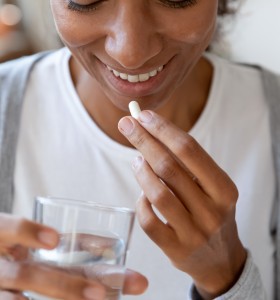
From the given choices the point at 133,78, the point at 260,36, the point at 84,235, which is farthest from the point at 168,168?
the point at 260,36

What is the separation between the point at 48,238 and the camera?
61 cm

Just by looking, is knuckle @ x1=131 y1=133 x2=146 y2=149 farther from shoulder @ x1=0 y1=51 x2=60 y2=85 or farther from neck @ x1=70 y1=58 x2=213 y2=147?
shoulder @ x1=0 y1=51 x2=60 y2=85

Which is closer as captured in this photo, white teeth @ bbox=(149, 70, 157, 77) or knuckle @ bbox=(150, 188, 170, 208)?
knuckle @ bbox=(150, 188, 170, 208)

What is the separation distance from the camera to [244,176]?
1126mm

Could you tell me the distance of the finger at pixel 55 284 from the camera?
610 mm

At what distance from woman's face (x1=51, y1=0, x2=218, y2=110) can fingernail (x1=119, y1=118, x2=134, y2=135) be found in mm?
125

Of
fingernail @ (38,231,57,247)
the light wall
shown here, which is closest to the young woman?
fingernail @ (38,231,57,247)

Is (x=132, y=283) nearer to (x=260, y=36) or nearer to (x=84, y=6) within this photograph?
(x=84, y=6)

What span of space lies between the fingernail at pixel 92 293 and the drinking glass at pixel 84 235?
0.7 inches

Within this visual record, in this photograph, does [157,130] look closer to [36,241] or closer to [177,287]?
[36,241]

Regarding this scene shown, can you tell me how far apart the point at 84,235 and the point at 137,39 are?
0.31 meters

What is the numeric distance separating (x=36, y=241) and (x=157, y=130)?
0.20 m

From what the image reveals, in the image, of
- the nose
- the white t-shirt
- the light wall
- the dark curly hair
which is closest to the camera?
the nose

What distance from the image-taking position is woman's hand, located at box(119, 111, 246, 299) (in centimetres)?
71
